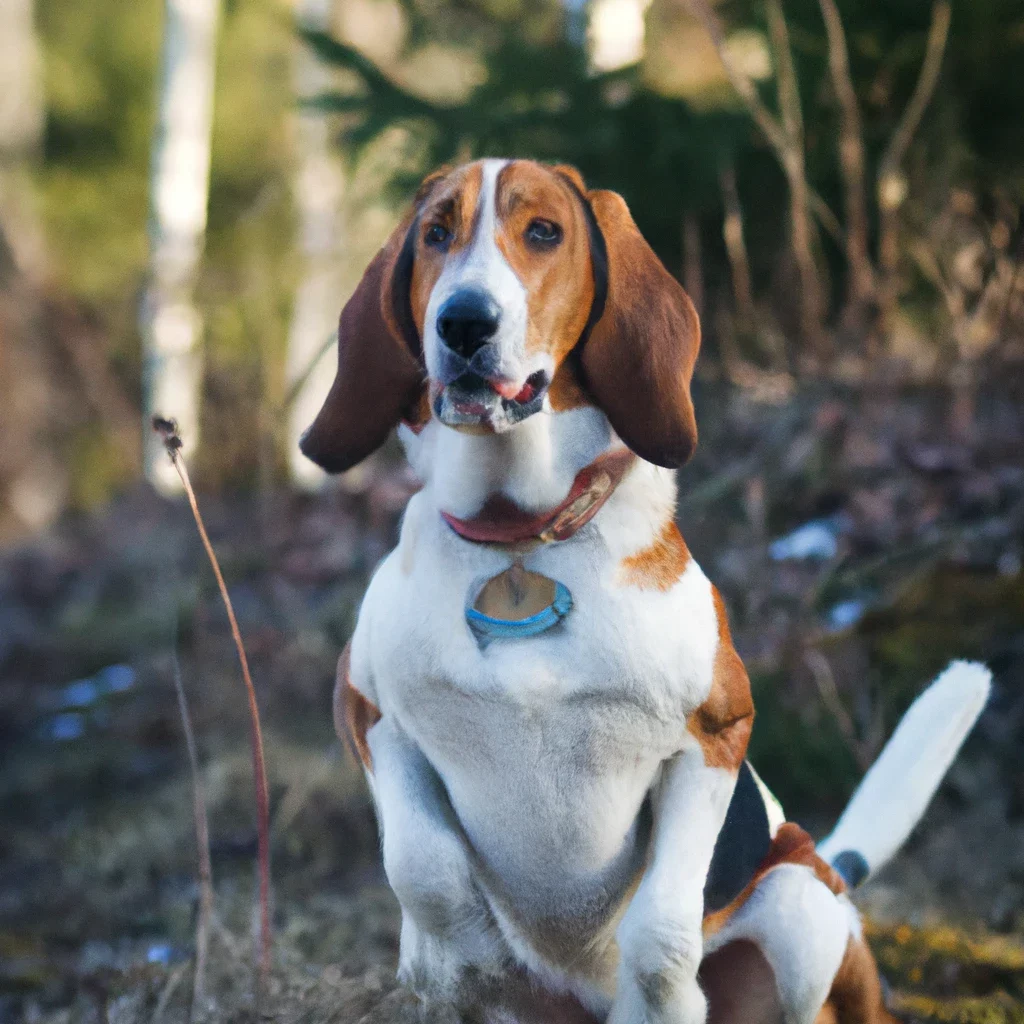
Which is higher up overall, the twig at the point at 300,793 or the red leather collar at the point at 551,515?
the red leather collar at the point at 551,515

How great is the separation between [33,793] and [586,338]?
476 centimetres

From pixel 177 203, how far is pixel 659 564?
10817mm

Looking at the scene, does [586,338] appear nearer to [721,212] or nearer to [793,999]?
[793,999]

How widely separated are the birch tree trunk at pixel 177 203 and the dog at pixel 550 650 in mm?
8753

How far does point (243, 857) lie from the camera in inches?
190

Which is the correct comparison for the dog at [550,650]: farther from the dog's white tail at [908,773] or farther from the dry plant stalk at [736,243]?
the dry plant stalk at [736,243]

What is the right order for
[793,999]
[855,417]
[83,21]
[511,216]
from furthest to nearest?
[83,21] < [855,417] < [793,999] < [511,216]

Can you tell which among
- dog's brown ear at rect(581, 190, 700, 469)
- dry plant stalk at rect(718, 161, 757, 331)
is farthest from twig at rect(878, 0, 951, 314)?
dog's brown ear at rect(581, 190, 700, 469)

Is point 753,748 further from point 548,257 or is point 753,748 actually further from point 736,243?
point 548,257

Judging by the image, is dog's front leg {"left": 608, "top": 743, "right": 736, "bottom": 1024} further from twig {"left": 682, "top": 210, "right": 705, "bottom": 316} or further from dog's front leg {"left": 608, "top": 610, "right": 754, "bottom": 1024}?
twig {"left": 682, "top": 210, "right": 705, "bottom": 316}

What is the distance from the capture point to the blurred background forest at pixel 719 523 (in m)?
4.14

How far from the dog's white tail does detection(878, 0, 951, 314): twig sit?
302cm

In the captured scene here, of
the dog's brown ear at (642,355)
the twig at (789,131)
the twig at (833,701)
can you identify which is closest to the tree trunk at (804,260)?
the twig at (789,131)

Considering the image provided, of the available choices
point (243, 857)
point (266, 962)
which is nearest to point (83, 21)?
point (243, 857)
